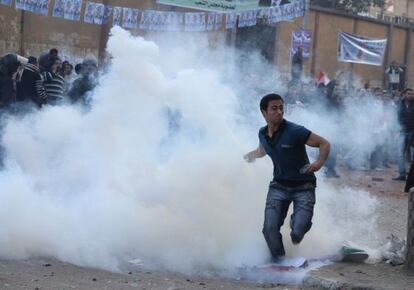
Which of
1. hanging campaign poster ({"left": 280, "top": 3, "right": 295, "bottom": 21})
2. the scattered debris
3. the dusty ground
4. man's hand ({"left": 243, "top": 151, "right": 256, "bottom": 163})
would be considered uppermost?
hanging campaign poster ({"left": 280, "top": 3, "right": 295, "bottom": 21})

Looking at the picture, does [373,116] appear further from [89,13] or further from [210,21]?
[89,13]

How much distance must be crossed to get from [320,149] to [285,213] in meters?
0.66

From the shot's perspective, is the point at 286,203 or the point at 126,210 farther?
the point at 126,210

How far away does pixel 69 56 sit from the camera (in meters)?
17.0

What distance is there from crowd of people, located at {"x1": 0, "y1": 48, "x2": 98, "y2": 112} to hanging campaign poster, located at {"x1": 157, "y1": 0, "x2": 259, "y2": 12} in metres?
6.86

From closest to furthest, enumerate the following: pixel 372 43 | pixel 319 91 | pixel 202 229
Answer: pixel 202 229 → pixel 319 91 → pixel 372 43

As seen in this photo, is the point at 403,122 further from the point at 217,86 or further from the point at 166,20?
the point at 217,86

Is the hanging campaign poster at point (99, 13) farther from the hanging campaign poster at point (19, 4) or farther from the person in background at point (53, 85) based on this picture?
the person in background at point (53, 85)

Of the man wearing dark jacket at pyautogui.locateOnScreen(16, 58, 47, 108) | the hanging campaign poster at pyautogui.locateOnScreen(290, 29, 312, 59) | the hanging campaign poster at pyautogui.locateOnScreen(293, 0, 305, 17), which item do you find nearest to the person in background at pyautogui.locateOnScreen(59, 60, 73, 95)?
the man wearing dark jacket at pyautogui.locateOnScreen(16, 58, 47, 108)

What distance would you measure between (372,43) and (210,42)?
9834mm

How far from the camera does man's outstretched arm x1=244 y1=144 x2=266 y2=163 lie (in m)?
6.15

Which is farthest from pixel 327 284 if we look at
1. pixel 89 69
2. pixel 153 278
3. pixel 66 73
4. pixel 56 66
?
pixel 66 73

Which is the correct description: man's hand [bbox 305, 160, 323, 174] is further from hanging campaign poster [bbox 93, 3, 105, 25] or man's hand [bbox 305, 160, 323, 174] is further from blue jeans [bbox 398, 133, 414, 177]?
hanging campaign poster [bbox 93, 3, 105, 25]

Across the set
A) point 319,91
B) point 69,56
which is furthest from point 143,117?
point 69,56
